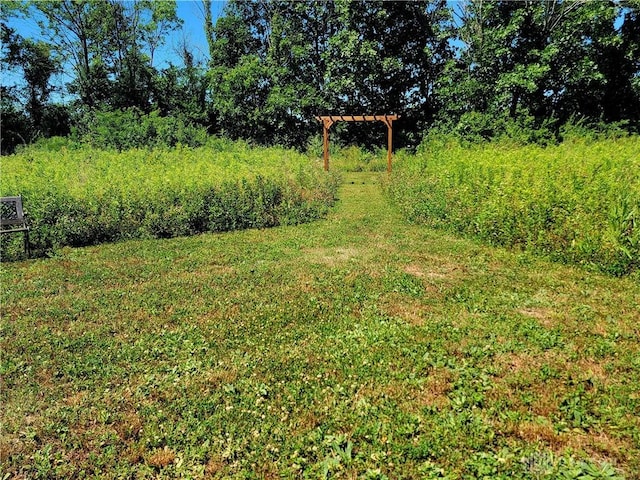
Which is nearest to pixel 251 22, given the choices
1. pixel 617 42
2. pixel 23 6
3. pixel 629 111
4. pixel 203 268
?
pixel 23 6

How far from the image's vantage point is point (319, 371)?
317cm

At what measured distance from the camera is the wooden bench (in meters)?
5.82

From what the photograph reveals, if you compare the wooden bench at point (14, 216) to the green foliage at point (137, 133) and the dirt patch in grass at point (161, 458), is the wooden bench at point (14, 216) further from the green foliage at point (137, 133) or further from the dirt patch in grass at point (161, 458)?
the green foliage at point (137, 133)

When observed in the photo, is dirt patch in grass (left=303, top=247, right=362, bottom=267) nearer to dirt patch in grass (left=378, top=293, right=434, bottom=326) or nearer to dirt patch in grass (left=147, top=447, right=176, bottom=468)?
dirt patch in grass (left=378, top=293, right=434, bottom=326)

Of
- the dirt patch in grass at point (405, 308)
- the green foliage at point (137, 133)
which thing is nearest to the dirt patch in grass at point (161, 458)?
the dirt patch in grass at point (405, 308)

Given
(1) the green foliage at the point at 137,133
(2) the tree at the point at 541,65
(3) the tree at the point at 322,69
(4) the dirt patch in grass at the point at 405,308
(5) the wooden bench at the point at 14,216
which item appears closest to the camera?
(4) the dirt patch in grass at the point at 405,308

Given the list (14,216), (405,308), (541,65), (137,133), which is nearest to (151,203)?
(14,216)

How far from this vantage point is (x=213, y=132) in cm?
2628

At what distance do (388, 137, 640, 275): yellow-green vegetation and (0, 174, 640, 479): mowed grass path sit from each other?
15.7 inches

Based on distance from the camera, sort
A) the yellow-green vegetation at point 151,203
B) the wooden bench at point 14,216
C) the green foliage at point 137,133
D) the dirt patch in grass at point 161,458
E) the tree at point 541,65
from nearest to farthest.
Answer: the dirt patch in grass at point 161,458 < the wooden bench at point 14,216 < the yellow-green vegetation at point 151,203 < the tree at point 541,65 < the green foliage at point 137,133

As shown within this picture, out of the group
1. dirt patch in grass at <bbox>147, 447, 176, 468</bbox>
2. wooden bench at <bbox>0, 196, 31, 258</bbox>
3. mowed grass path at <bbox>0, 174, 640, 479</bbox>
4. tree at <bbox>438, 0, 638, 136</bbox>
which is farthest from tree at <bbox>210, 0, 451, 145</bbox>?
dirt patch in grass at <bbox>147, 447, 176, 468</bbox>

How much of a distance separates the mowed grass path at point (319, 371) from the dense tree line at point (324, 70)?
1646 cm

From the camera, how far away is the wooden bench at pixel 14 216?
582cm

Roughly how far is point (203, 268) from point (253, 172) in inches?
159
